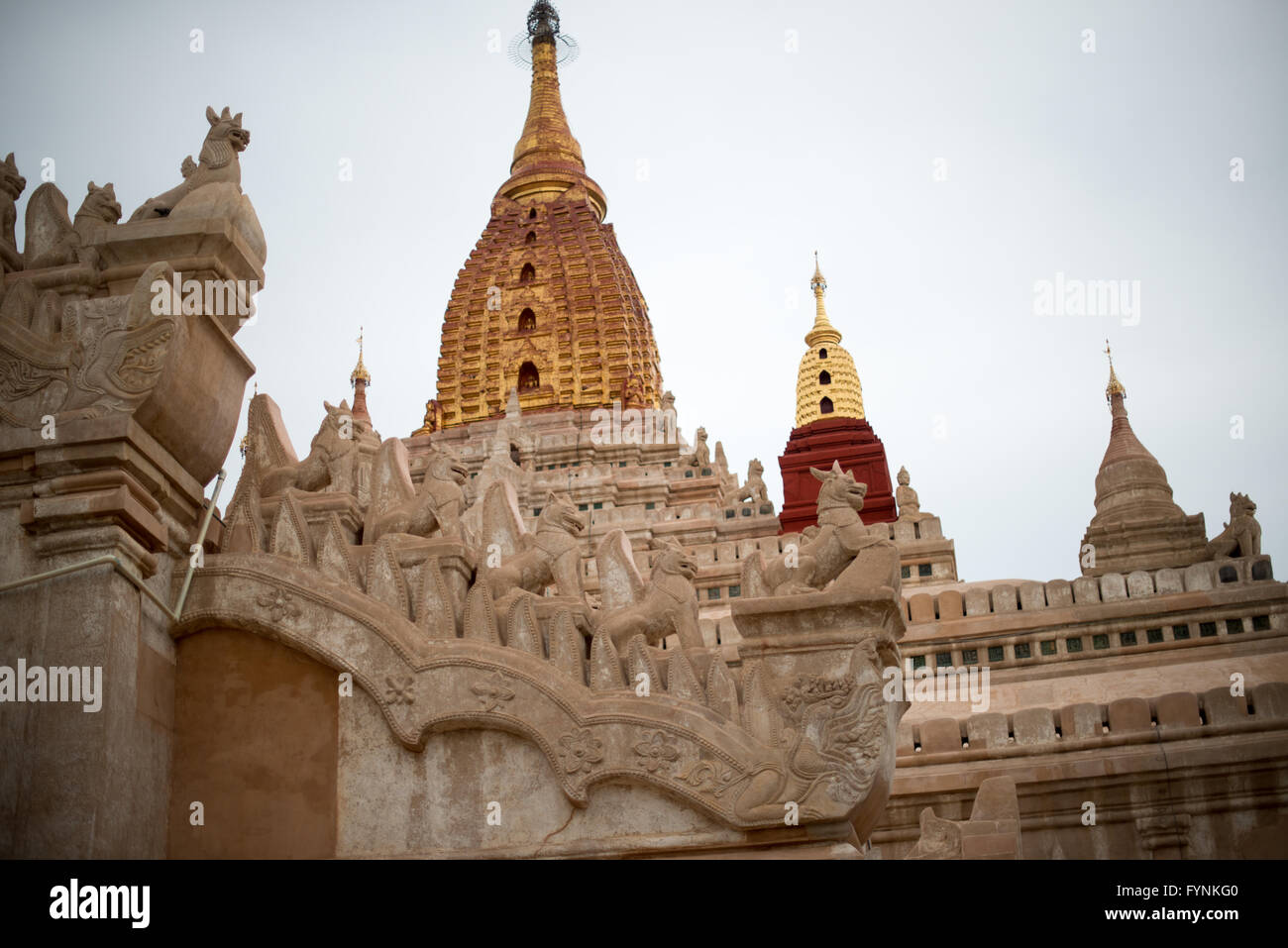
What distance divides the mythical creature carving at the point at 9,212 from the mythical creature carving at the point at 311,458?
2.49 m

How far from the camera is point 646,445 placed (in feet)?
182

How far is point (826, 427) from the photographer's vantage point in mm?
64562

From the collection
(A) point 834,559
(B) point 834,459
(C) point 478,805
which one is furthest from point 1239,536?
(B) point 834,459

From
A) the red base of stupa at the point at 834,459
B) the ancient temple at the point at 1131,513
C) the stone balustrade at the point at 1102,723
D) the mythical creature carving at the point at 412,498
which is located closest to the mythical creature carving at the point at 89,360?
the mythical creature carving at the point at 412,498

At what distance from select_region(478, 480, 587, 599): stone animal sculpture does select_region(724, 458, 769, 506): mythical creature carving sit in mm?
31862

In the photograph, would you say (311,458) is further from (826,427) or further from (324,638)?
(826,427)

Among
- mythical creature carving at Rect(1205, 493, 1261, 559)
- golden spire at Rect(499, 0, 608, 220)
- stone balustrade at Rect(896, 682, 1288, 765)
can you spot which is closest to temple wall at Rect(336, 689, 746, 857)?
stone balustrade at Rect(896, 682, 1288, 765)

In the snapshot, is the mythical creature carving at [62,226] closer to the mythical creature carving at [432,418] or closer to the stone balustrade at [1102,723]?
the stone balustrade at [1102,723]

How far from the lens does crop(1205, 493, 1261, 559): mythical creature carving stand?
30375 millimetres

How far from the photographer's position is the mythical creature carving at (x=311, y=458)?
14.1 meters

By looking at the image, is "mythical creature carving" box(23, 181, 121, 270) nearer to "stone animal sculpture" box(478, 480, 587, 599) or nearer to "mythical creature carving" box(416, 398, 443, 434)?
"stone animal sculpture" box(478, 480, 587, 599)

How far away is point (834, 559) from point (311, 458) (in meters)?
4.86
